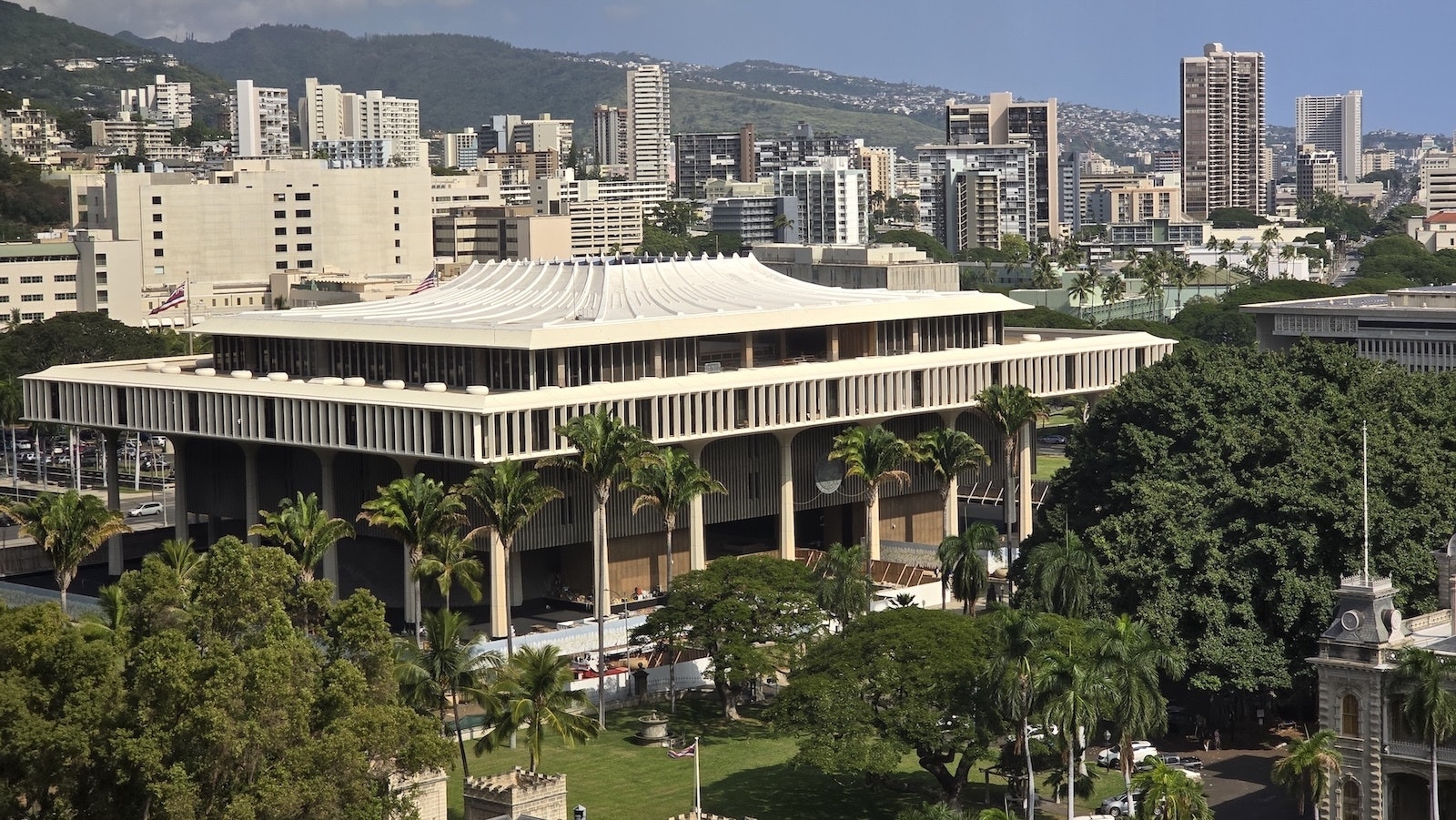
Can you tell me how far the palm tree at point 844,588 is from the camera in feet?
275

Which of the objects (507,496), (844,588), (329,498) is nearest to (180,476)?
(329,498)

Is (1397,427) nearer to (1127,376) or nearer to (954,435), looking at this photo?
(1127,376)

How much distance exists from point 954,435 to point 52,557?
41.3 meters

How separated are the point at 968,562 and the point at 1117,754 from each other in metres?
11.8

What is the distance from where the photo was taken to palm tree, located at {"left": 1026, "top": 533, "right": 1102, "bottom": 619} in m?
79.1

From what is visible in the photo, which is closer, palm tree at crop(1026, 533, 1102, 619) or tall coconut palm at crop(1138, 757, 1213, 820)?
tall coconut palm at crop(1138, 757, 1213, 820)

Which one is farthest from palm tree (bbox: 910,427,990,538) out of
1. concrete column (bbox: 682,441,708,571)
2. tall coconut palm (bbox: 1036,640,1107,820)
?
tall coconut palm (bbox: 1036,640,1107,820)

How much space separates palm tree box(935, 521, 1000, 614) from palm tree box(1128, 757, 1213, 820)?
24.5m

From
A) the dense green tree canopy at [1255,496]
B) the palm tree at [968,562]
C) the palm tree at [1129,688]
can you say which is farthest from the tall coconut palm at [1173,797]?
the palm tree at [968,562]

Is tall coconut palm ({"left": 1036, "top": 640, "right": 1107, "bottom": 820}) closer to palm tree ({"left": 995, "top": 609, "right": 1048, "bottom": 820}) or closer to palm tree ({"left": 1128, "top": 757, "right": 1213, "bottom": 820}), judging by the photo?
palm tree ({"left": 995, "top": 609, "right": 1048, "bottom": 820})

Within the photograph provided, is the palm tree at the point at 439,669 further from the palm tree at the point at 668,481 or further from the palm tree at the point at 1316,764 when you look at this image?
the palm tree at the point at 1316,764

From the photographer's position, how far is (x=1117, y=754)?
7606 centimetres

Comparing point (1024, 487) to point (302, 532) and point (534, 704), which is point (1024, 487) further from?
point (534, 704)

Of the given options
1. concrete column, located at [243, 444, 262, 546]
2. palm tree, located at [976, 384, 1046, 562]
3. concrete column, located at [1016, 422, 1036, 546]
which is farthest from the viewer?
concrete column, located at [1016, 422, 1036, 546]
